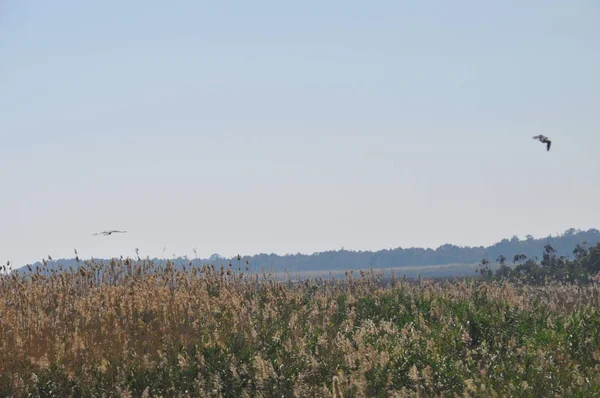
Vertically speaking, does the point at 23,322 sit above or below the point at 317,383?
above

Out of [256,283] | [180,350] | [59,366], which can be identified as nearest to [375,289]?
[256,283]

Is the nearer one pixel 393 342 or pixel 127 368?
pixel 127 368

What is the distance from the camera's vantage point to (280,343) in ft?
40.9

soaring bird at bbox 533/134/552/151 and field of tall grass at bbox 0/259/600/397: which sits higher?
soaring bird at bbox 533/134/552/151

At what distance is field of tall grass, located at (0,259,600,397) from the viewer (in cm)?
1083

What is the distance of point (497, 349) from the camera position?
13.0 meters

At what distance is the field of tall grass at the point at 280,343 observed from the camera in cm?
1083

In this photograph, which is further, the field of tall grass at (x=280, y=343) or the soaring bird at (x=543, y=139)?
the soaring bird at (x=543, y=139)

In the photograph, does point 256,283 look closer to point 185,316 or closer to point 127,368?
point 185,316

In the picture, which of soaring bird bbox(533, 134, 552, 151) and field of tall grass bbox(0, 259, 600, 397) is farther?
soaring bird bbox(533, 134, 552, 151)

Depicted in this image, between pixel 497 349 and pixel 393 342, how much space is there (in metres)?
1.64

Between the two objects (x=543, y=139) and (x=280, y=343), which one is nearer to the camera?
(x=280, y=343)

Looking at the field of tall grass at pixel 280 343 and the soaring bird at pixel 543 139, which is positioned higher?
the soaring bird at pixel 543 139

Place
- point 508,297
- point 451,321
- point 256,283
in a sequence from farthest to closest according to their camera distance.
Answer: point 256,283, point 508,297, point 451,321
